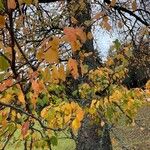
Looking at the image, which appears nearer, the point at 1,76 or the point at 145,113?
the point at 1,76

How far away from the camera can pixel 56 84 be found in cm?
596

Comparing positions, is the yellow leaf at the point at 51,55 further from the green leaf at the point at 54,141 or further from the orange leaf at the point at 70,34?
the green leaf at the point at 54,141

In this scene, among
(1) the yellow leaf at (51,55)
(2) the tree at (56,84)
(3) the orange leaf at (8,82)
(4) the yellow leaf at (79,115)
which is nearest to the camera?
(1) the yellow leaf at (51,55)

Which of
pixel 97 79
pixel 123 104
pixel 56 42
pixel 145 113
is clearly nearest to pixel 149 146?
pixel 145 113

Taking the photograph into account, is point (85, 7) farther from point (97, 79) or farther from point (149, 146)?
point (149, 146)

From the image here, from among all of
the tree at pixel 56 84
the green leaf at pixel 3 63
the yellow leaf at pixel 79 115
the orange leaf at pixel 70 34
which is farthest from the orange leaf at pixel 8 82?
the yellow leaf at pixel 79 115

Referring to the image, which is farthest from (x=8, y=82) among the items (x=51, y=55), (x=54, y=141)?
(x=54, y=141)

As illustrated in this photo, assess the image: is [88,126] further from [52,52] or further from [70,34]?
[70,34]

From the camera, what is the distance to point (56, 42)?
8.14 feet

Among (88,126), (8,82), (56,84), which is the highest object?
(56,84)

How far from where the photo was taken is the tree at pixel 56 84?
2.64 m

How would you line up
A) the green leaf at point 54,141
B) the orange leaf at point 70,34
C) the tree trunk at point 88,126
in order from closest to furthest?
1. the orange leaf at point 70,34
2. the green leaf at point 54,141
3. the tree trunk at point 88,126

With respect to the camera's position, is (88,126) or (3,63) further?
(88,126)

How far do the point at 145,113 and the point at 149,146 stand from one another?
8.86m
